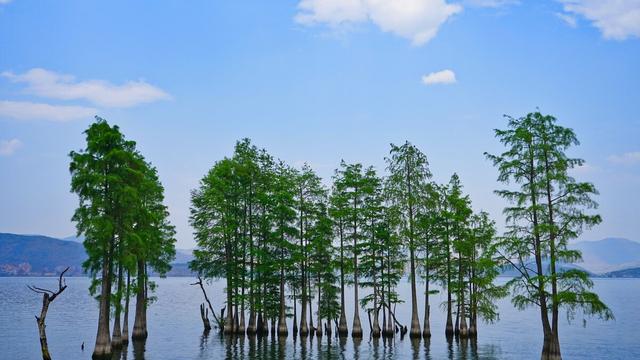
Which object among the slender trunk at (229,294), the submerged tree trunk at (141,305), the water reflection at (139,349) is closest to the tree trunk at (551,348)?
the water reflection at (139,349)

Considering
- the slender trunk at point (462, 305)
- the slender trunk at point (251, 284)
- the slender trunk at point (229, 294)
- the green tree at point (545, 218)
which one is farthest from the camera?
the slender trunk at point (229, 294)

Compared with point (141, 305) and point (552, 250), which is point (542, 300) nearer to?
point (552, 250)

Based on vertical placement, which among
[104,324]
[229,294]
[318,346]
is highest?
[229,294]

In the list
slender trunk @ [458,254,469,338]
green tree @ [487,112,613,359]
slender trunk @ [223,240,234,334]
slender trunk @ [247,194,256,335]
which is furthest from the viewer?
slender trunk @ [223,240,234,334]

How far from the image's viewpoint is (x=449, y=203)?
60188 millimetres

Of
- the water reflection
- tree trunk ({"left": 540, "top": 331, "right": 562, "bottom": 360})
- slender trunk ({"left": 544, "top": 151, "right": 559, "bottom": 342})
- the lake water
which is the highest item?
slender trunk ({"left": 544, "top": 151, "right": 559, "bottom": 342})

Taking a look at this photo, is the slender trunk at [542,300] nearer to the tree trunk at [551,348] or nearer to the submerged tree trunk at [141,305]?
the tree trunk at [551,348]

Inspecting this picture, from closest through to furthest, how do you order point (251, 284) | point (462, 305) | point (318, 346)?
point (318, 346)
point (251, 284)
point (462, 305)

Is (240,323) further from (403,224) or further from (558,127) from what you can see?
(558,127)

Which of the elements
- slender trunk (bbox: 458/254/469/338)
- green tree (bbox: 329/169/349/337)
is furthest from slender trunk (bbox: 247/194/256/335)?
slender trunk (bbox: 458/254/469/338)

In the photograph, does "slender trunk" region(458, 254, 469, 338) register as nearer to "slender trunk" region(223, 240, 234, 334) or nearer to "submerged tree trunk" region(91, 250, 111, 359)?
"slender trunk" region(223, 240, 234, 334)

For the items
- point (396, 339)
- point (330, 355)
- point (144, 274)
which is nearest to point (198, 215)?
point (144, 274)

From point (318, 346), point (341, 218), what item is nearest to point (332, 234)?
point (341, 218)

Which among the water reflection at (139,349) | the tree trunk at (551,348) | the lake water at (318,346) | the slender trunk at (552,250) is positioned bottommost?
the lake water at (318,346)
